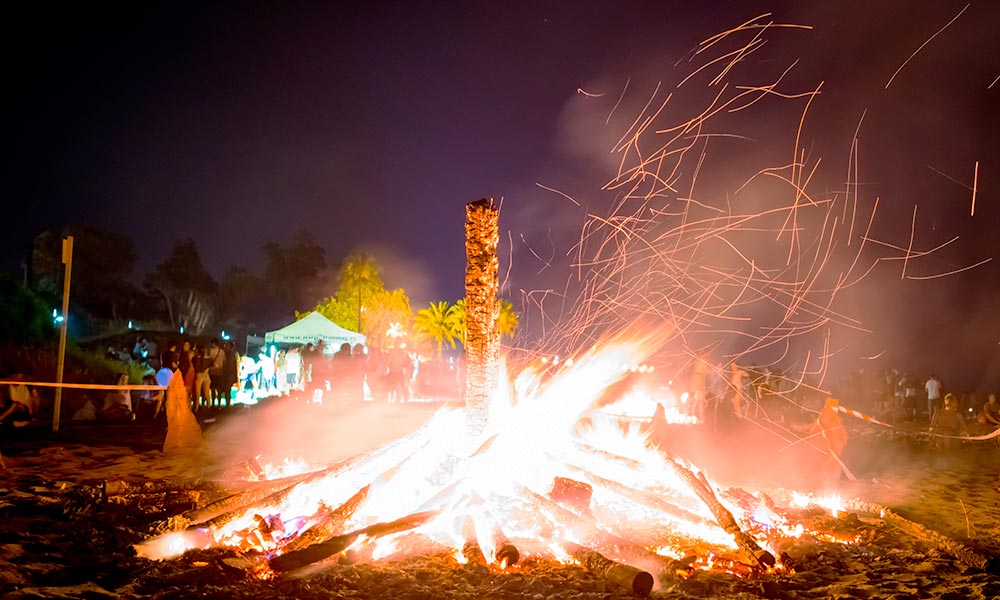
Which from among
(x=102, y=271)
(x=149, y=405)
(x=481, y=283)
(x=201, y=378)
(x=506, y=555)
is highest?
(x=102, y=271)

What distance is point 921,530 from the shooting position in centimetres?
612

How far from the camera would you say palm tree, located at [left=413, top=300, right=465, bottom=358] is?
6025 cm

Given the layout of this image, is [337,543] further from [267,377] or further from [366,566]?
[267,377]

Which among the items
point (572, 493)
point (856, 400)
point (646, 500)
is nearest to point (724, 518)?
point (646, 500)

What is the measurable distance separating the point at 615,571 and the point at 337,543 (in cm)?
223

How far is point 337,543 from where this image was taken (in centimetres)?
484

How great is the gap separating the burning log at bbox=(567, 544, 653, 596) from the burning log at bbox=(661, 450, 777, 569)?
1174 mm

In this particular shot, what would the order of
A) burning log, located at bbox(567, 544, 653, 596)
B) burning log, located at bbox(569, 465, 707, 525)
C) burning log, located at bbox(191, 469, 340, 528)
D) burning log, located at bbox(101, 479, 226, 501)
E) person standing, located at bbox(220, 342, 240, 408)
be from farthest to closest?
person standing, located at bbox(220, 342, 240, 408)
burning log, located at bbox(101, 479, 226, 501)
burning log, located at bbox(569, 465, 707, 525)
burning log, located at bbox(191, 469, 340, 528)
burning log, located at bbox(567, 544, 653, 596)

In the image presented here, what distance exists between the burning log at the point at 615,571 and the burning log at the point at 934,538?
3.16 metres

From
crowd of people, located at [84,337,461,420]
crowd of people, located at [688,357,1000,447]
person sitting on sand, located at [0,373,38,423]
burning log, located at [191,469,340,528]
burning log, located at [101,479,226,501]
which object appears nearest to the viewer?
burning log, located at [191,469,340,528]

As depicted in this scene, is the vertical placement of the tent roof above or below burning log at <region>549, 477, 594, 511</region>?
above

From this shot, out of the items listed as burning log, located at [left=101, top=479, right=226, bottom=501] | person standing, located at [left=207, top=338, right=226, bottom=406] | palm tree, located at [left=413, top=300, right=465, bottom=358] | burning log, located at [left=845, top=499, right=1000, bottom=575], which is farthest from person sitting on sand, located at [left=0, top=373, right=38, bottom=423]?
palm tree, located at [left=413, top=300, right=465, bottom=358]

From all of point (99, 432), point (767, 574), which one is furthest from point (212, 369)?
point (767, 574)

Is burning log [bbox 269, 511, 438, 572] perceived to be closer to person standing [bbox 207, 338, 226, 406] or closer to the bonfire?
the bonfire
